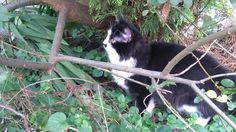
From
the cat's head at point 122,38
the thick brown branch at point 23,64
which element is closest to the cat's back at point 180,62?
the cat's head at point 122,38

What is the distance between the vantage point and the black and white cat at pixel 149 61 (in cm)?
208

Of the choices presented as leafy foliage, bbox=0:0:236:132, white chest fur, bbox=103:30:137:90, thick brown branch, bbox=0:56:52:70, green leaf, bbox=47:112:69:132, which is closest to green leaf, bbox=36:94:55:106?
leafy foliage, bbox=0:0:236:132

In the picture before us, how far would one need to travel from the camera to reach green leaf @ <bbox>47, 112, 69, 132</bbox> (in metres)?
1.49

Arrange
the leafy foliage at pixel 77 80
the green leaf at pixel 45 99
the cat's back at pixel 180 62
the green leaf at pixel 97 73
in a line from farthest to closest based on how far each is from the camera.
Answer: the green leaf at pixel 97 73 < the cat's back at pixel 180 62 < the green leaf at pixel 45 99 < the leafy foliage at pixel 77 80

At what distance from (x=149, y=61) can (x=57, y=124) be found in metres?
0.84

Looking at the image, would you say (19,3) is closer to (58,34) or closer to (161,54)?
(58,34)

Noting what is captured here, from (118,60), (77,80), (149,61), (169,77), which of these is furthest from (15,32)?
(169,77)

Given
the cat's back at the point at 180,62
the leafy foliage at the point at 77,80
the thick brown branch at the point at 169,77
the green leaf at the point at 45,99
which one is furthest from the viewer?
the cat's back at the point at 180,62

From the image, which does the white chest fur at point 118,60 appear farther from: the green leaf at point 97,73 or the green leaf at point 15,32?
the green leaf at point 15,32

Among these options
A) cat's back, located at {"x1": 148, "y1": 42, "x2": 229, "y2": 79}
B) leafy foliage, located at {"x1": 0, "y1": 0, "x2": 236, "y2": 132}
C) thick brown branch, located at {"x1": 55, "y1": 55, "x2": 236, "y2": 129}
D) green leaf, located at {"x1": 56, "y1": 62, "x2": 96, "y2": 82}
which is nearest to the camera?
thick brown branch, located at {"x1": 55, "y1": 55, "x2": 236, "y2": 129}

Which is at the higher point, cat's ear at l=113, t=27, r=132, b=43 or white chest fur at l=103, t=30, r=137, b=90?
cat's ear at l=113, t=27, r=132, b=43

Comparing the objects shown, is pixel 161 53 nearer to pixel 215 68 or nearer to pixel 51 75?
pixel 215 68

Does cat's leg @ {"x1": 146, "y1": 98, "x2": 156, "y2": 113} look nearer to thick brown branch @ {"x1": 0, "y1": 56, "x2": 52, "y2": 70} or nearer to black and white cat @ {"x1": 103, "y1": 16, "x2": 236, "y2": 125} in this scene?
black and white cat @ {"x1": 103, "y1": 16, "x2": 236, "y2": 125}

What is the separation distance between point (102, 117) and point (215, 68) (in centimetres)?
62
